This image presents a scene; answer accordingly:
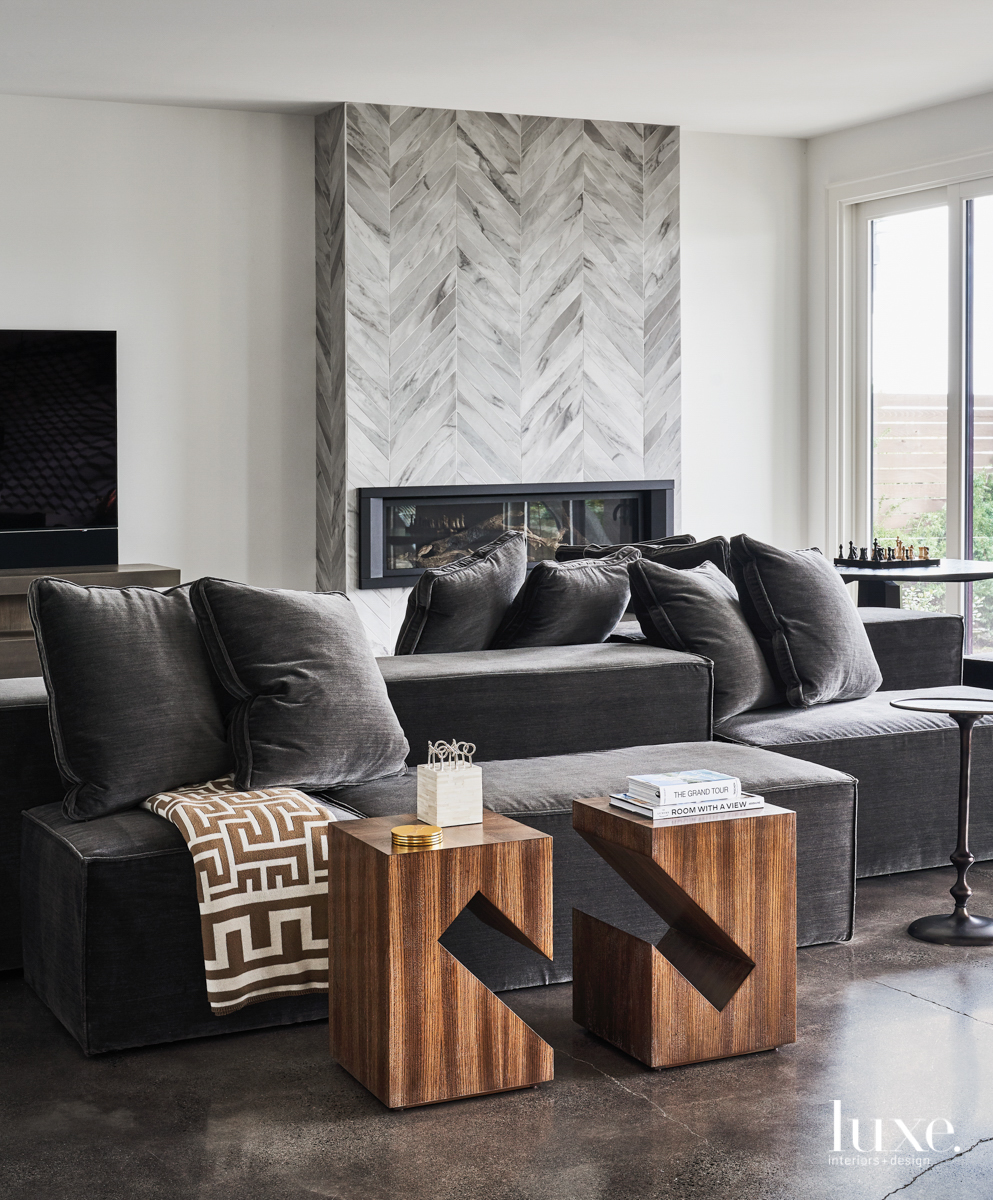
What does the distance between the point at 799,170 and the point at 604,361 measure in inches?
67.2

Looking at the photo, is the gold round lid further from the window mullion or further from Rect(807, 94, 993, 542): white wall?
Rect(807, 94, 993, 542): white wall

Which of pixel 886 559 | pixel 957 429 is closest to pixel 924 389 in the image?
pixel 957 429

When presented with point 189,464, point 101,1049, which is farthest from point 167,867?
point 189,464

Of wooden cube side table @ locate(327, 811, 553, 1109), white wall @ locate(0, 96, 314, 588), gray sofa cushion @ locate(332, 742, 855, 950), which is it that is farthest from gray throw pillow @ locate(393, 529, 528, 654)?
white wall @ locate(0, 96, 314, 588)

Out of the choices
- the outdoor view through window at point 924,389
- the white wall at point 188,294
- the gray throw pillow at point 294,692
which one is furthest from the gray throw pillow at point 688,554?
the outdoor view through window at point 924,389

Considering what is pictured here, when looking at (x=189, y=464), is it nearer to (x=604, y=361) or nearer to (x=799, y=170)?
(x=604, y=361)

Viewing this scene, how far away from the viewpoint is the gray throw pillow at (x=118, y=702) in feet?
9.02

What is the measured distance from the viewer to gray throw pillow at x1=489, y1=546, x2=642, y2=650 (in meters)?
3.65

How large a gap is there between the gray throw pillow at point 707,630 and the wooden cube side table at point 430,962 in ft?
4.66

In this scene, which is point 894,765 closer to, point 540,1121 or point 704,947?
point 704,947

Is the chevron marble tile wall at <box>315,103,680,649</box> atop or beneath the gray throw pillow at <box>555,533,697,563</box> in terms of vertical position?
atop

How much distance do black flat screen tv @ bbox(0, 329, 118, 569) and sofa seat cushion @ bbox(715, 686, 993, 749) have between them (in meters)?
3.62

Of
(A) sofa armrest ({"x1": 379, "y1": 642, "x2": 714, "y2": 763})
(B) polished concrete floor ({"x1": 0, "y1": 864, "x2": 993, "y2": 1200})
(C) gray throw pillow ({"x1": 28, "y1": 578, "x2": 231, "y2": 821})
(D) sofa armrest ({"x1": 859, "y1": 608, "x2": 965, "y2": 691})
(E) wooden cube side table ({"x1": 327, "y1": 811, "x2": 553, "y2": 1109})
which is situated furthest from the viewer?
(D) sofa armrest ({"x1": 859, "y1": 608, "x2": 965, "y2": 691})

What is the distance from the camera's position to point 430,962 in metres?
2.26
